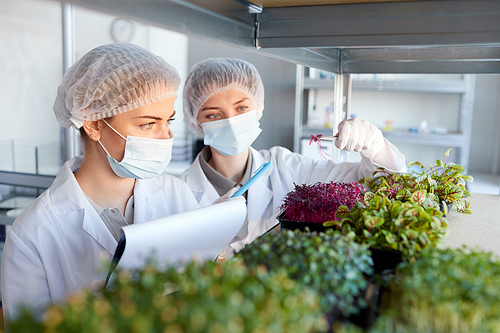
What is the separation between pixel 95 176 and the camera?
4.50ft

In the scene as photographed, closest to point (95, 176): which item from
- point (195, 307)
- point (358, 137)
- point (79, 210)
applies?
point (79, 210)

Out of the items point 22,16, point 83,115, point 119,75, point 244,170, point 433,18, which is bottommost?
point 244,170

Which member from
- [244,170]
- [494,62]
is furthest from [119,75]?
[494,62]

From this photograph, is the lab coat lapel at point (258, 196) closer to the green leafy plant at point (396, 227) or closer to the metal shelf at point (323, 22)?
the metal shelf at point (323, 22)

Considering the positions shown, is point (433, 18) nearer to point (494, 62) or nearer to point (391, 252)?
point (391, 252)

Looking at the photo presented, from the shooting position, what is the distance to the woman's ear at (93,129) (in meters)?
1.34

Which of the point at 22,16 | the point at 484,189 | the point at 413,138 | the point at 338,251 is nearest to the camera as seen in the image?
the point at 338,251

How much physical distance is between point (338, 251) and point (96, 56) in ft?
3.54

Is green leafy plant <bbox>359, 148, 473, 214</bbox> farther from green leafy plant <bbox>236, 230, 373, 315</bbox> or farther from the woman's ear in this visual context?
the woman's ear

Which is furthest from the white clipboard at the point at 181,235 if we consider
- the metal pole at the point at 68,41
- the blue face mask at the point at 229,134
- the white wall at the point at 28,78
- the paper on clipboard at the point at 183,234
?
the white wall at the point at 28,78

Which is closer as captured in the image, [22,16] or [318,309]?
[318,309]

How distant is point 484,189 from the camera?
381cm

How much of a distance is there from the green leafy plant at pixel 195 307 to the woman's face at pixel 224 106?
4.45 ft

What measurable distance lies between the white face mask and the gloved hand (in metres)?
0.63
